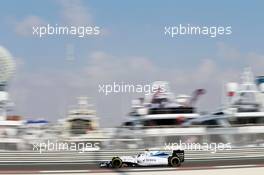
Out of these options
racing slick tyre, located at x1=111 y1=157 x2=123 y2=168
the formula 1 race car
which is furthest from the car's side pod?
racing slick tyre, located at x1=111 y1=157 x2=123 y2=168

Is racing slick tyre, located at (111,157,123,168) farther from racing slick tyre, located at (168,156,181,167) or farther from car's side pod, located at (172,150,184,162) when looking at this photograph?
car's side pod, located at (172,150,184,162)

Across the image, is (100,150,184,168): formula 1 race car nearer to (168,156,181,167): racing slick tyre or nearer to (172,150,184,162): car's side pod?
(168,156,181,167): racing slick tyre

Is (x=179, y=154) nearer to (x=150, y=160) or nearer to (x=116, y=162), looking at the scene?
(x=150, y=160)

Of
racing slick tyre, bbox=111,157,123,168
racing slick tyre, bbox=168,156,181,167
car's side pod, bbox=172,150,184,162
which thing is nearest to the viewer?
racing slick tyre, bbox=111,157,123,168

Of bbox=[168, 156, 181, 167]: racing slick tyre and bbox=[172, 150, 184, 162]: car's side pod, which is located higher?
bbox=[172, 150, 184, 162]: car's side pod

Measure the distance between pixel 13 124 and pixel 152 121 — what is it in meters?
10.7

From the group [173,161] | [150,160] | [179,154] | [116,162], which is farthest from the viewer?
[179,154]

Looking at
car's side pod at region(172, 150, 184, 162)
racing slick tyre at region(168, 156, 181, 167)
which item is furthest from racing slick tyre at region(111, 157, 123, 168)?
car's side pod at region(172, 150, 184, 162)

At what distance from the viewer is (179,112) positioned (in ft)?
130

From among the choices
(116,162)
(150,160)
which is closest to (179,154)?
(150,160)

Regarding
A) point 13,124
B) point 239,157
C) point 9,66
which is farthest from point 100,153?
→ point 9,66

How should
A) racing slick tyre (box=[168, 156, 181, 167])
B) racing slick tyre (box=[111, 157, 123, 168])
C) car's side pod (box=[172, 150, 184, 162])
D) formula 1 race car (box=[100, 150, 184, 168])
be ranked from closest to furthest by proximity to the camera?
racing slick tyre (box=[111, 157, 123, 168])
formula 1 race car (box=[100, 150, 184, 168])
racing slick tyre (box=[168, 156, 181, 167])
car's side pod (box=[172, 150, 184, 162])

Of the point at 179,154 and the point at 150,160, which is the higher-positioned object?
the point at 179,154

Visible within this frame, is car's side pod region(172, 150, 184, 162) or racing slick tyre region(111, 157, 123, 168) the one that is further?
car's side pod region(172, 150, 184, 162)
